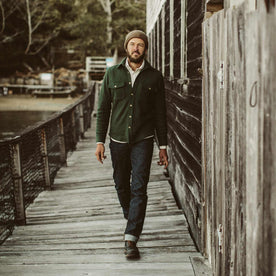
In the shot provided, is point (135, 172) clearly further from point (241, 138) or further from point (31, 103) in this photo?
A: point (31, 103)

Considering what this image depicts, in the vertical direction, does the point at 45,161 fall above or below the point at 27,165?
below

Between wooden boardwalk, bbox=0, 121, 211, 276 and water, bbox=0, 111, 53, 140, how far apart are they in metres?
14.1

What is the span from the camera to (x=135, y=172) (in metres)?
4.06

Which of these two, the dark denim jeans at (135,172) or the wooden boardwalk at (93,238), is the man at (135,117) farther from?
the wooden boardwalk at (93,238)

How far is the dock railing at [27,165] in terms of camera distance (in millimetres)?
4961

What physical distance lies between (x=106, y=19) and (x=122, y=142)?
37.0m

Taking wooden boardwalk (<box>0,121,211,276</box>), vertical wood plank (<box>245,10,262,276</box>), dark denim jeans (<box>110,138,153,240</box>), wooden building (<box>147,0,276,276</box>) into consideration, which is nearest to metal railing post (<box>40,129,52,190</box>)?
wooden boardwalk (<box>0,121,211,276</box>)

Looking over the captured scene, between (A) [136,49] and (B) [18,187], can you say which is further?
(B) [18,187]

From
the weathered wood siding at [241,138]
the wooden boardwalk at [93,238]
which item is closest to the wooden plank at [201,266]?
the wooden boardwalk at [93,238]

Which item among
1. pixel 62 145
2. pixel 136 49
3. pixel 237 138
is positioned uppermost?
pixel 136 49

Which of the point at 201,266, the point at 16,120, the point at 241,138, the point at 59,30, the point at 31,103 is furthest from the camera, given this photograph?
the point at 59,30

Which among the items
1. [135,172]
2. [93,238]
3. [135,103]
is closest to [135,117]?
[135,103]

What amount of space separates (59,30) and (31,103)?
1372 cm

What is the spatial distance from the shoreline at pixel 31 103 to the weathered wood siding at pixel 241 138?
27.2m
